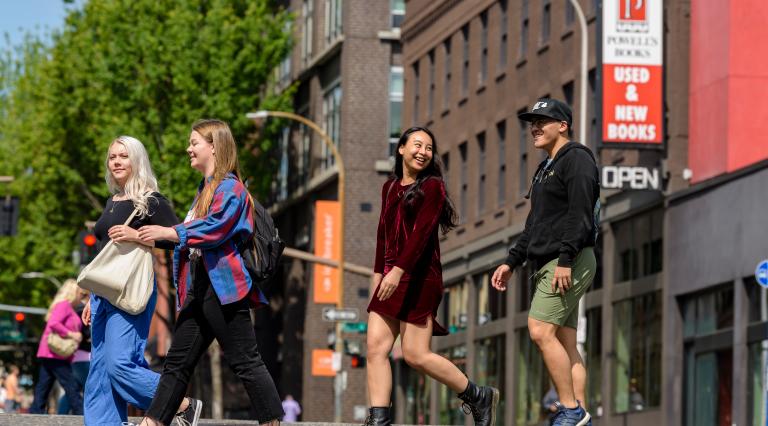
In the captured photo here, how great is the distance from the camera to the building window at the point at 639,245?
1411 inches

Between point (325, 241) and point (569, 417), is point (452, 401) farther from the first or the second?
point (569, 417)

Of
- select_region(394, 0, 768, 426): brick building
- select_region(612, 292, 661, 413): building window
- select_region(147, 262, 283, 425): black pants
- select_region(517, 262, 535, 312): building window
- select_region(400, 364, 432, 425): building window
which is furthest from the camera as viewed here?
select_region(400, 364, 432, 425): building window

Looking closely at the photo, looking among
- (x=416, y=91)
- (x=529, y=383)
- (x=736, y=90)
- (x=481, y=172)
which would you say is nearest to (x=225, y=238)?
(x=736, y=90)

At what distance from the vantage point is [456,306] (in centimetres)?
5094

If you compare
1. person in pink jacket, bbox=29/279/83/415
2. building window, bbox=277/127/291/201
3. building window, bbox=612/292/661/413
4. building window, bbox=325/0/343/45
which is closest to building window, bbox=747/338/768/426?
building window, bbox=612/292/661/413

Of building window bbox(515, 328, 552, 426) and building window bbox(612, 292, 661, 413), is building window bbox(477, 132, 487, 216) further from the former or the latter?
building window bbox(612, 292, 661, 413)

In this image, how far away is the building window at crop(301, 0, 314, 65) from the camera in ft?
217

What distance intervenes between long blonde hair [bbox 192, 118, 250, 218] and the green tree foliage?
41.7m

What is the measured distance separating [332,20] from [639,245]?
2778 cm

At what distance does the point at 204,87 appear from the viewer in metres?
55.5

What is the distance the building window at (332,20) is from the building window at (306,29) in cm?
196

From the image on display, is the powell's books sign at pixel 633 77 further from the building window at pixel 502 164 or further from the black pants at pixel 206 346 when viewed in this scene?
the black pants at pixel 206 346

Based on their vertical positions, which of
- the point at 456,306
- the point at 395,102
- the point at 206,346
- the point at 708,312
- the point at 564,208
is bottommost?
the point at 206,346

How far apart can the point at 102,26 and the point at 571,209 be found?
44797 millimetres
